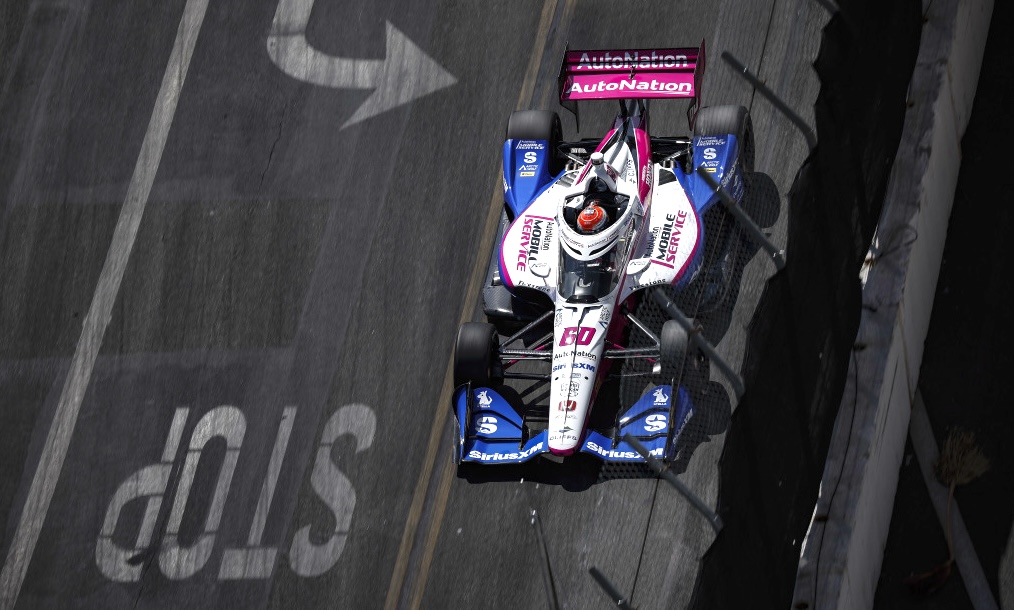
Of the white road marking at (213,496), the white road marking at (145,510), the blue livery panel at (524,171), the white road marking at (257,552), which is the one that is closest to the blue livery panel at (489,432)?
the blue livery panel at (524,171)

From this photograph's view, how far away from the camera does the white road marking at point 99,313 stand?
584 inches

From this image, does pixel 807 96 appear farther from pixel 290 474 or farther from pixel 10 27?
pixel 10 27

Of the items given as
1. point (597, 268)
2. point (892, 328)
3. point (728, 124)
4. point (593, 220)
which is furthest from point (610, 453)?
point (728, 124)

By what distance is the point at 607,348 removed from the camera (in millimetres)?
13852

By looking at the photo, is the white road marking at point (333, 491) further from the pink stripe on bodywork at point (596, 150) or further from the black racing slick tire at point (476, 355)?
the pink stripe on bodywork at point (596, 150)

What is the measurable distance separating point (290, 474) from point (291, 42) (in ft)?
18.9

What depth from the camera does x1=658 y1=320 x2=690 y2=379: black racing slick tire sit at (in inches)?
507

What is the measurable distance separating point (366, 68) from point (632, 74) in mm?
4177

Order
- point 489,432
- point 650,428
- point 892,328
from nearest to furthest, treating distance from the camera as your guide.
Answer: point 650,428 → point 892,328 → point 489,432

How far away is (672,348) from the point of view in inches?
508

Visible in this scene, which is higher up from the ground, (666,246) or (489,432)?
(666,246)

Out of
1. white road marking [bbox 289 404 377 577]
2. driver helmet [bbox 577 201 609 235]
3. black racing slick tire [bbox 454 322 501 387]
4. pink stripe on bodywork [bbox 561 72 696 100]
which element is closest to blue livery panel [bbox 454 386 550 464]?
black racing slick tire [bbox 454 322 501 387]

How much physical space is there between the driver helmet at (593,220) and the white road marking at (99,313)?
582cm

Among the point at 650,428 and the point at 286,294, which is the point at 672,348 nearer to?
the point at 650,428
